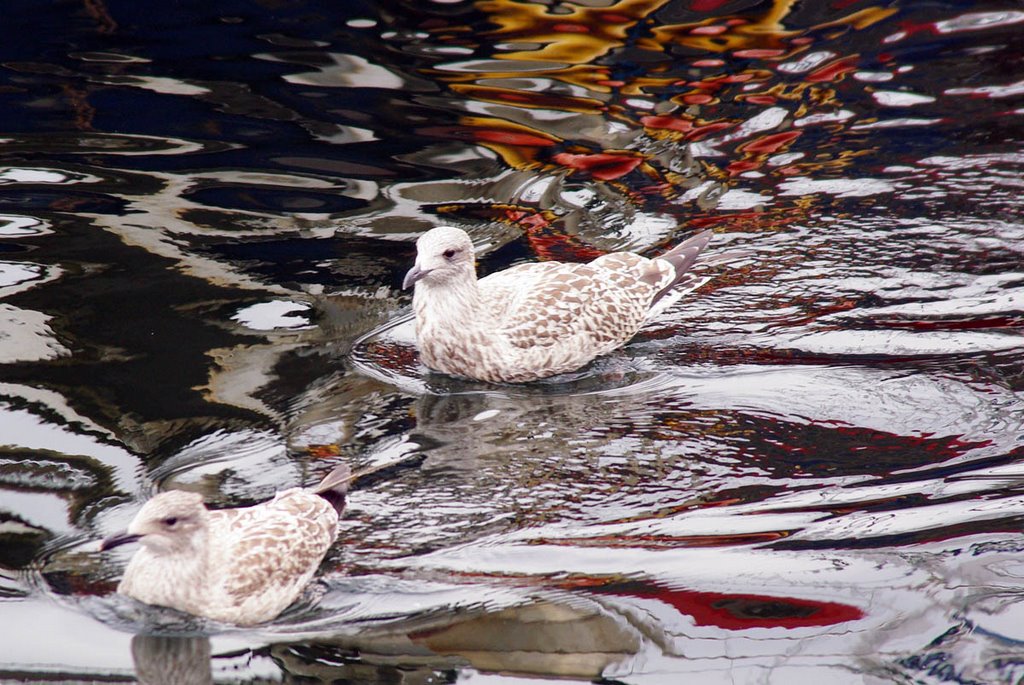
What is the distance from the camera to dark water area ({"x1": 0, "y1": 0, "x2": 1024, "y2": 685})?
5.23 m

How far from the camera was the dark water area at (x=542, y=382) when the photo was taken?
206 inches

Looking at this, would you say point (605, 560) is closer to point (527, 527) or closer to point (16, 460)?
point (527, 527)

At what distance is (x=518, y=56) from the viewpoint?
11.6 metres

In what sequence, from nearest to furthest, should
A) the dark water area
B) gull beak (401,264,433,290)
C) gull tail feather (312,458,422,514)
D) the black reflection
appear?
1. the black reflection
2. the dark water area
3. gull tail feather (312,458,422,514)
4. gull beak (401,264,433,290)

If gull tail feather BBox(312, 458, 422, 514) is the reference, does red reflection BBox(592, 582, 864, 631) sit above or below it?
below

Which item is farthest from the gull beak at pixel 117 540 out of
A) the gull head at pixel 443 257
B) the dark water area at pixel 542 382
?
the gull head at pixel 443 257

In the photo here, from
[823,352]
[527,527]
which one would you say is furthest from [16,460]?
[823,352]

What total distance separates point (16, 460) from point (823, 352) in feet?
14.4

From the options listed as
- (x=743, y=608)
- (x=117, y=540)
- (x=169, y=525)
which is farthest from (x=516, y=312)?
(x=117, y=540)

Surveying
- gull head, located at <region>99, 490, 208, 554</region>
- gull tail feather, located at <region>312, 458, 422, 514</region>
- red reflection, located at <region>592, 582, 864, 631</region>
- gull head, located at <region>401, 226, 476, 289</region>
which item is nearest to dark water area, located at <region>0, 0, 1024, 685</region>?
red reflection, located at <region>592, 582, 864, 631</region>

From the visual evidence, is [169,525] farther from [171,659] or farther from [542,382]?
[542,382]

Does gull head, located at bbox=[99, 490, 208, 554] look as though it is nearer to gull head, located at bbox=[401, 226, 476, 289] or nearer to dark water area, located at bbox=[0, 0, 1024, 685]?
dark water area, located at bbox=[0, 0, 1024, 685]

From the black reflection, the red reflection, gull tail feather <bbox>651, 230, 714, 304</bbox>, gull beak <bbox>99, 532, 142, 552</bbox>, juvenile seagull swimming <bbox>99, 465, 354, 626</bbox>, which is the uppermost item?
→ gull beak <bbox>99, 532, 142, 552</bbox>

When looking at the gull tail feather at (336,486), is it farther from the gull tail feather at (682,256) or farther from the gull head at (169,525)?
the gull tail feather at (682,256)
